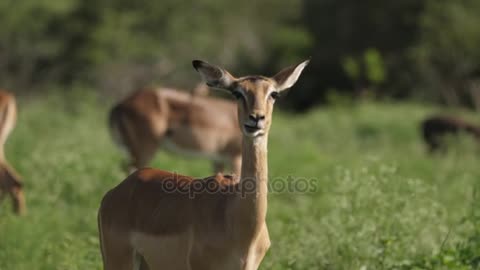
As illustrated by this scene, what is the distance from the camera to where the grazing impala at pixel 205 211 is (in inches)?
173

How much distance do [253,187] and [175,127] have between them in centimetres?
684

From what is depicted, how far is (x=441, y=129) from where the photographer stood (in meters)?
14.9

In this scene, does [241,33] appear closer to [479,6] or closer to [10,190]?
[479,6]

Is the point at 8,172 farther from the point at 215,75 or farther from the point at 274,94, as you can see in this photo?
the point at 274,94

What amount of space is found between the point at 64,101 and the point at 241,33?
39.6 feet

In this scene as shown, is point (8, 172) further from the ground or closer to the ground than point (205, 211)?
closer to the ground

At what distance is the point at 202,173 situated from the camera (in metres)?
11.4

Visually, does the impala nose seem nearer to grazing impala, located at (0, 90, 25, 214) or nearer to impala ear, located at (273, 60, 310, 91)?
impala ear, located at (273, 60, 310, 91)

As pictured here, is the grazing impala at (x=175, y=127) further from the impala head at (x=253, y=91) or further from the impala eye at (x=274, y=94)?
the impala eye at (x=274, y=94)

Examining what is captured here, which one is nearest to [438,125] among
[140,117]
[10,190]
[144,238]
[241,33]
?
[140,117]

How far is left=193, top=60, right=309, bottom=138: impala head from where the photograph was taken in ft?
14.1

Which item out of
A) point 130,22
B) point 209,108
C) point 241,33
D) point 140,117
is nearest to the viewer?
point 140,117

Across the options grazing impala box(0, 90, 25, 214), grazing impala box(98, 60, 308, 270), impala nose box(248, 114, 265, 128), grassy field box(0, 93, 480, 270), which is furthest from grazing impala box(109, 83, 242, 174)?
impala nose box(248, 114, 265, 128)

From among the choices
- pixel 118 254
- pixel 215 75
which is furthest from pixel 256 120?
pixel 118 254
